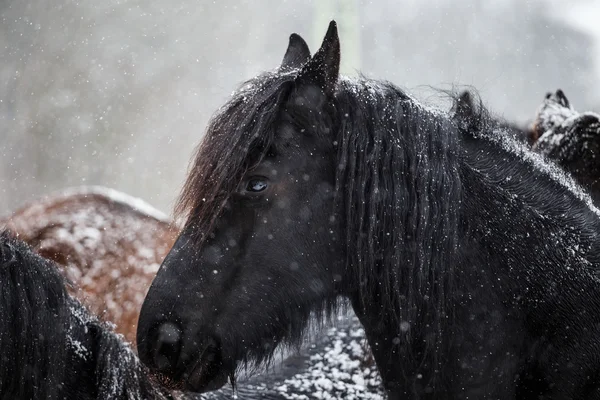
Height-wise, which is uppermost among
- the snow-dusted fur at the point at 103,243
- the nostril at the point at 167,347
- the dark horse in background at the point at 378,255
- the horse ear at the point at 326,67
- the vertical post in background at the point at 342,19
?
the vertical post in background at the point at 342,19

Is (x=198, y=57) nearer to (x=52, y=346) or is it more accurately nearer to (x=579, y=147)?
(x=579, y=147)

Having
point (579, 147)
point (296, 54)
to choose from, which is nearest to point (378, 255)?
point (296, 54)

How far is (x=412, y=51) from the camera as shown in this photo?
1805 centimetres

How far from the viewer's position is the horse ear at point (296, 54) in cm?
229

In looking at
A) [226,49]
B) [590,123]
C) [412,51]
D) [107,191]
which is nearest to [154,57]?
[226,49]

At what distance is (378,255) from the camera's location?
190cm

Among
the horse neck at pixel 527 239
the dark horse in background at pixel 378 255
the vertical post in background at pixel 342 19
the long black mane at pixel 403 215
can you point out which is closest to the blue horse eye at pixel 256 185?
the dark horse in background at pixel 378 255

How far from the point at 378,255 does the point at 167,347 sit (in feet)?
2.03

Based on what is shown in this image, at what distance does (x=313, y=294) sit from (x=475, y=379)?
50cm

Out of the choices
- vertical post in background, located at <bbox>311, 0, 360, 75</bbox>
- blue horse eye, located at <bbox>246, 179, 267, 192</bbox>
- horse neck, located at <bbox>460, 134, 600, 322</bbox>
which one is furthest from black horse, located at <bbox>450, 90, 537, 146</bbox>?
vertical post in background, located at <bbox>311, 0, 360, 75</bbox>

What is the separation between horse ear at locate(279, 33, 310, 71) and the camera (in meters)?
2.29

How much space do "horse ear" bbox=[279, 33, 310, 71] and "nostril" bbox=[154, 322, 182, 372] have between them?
3.00 feet

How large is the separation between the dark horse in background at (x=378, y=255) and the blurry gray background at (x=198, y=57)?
14.6 meters

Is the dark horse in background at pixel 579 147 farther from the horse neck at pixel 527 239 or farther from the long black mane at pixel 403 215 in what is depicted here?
the long black mane at pixel 403 215
